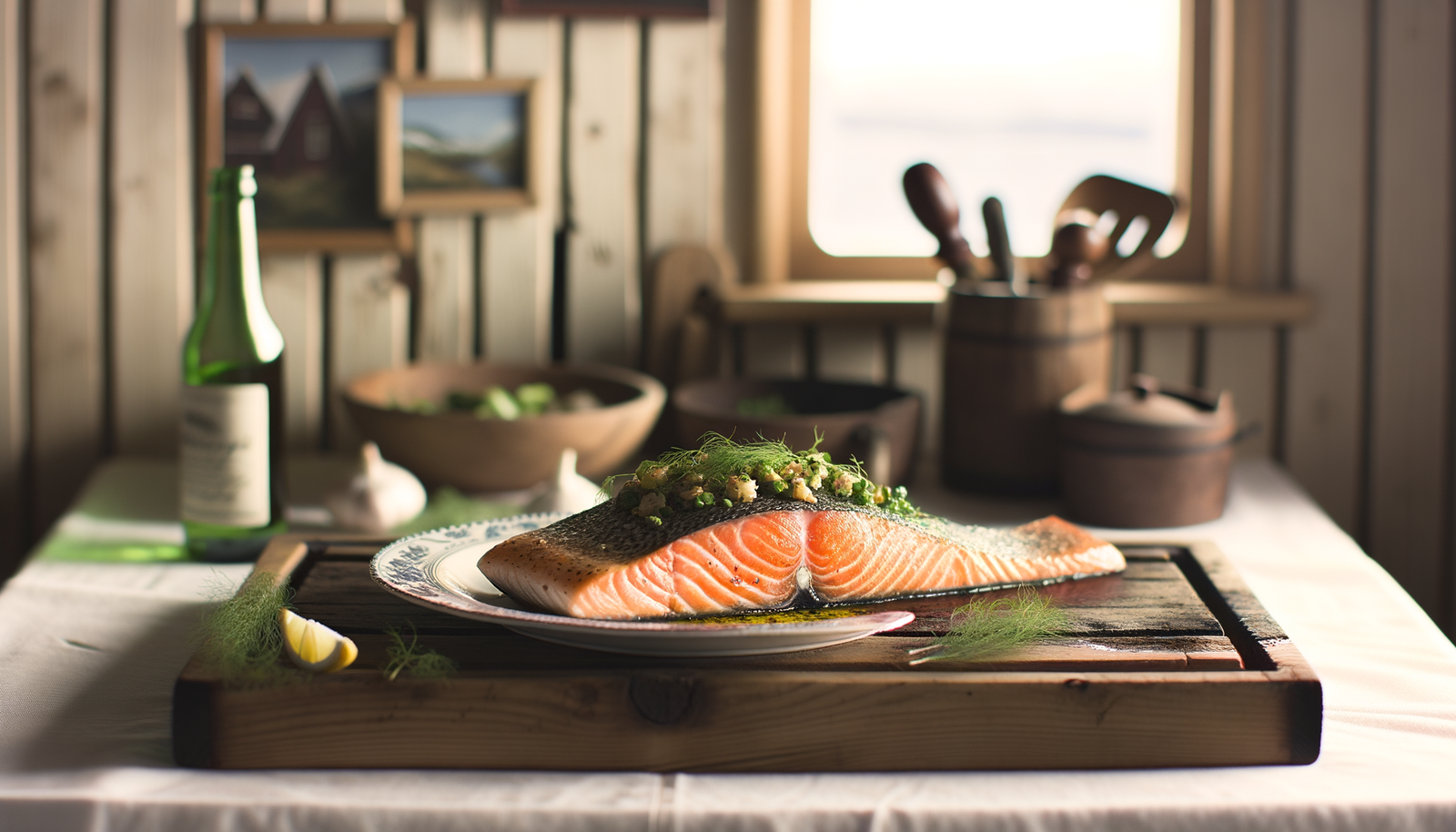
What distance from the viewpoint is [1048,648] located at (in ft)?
3.40

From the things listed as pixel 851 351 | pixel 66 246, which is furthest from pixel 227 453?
pixel 851 351

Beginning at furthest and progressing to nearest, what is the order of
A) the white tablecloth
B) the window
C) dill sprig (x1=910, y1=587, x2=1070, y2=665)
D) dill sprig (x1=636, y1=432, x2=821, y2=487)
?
the window → dill sprig (x1=636, y1=432, x2=821, y2=487) → dill sprig (x1=910, y1=587, x2=1070, y2=665) → the white tablecloth

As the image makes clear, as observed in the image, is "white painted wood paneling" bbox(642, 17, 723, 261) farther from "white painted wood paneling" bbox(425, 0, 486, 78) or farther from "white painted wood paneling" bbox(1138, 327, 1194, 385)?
"white painted wood paneling" bbox(1138, 327, 1194, 385)

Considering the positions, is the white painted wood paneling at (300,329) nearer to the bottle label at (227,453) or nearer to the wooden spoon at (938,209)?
the bottle label at (227,453)

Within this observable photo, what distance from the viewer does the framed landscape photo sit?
6.45ft

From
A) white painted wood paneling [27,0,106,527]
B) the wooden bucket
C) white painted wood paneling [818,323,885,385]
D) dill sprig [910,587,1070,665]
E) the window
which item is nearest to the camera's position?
dill sprig [910,587,1070,665]

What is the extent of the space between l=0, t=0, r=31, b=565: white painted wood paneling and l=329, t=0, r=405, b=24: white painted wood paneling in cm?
48

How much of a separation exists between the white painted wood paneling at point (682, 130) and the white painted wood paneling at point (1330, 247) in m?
0.94

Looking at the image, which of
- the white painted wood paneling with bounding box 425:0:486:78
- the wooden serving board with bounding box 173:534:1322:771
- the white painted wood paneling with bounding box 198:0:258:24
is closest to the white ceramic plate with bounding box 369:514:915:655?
the wooden serving board with bounding box 173:534:1322:771

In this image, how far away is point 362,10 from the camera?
1964 mm

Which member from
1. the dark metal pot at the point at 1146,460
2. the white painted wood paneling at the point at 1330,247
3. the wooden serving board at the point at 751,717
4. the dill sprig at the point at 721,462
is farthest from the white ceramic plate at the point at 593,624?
the white painted wood paneling at the point at 1330,247

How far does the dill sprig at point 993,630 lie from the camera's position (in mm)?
1017

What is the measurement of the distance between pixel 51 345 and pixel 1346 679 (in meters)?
1.88

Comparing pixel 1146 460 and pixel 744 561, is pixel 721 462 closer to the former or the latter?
pixel 744 561
